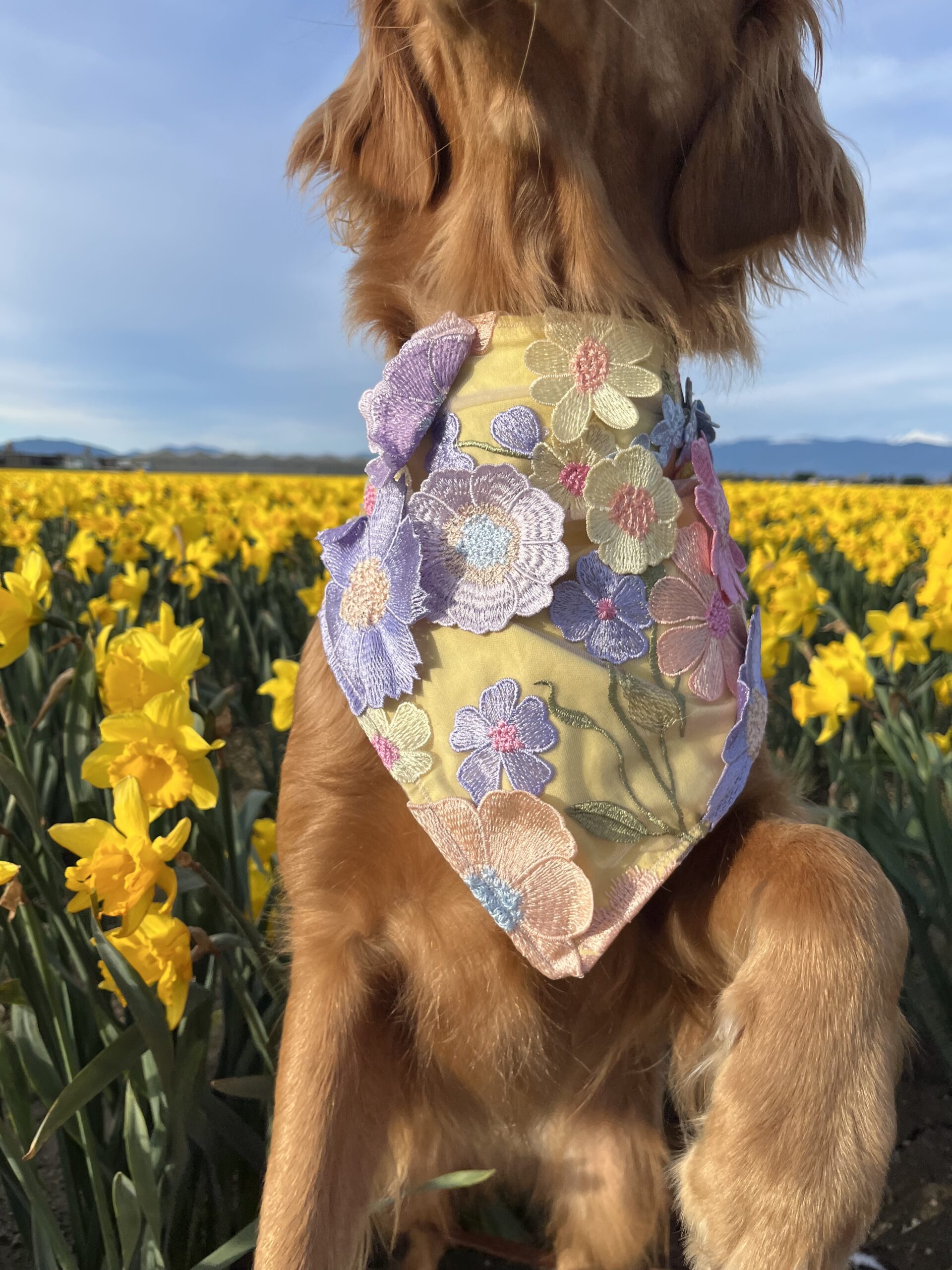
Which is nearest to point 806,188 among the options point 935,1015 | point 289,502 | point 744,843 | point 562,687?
point 562,687

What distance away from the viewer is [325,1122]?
3.86 feet

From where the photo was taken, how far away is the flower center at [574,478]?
1.30 metres

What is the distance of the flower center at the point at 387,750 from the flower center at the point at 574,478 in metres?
0.43

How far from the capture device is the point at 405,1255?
1665 millimetres

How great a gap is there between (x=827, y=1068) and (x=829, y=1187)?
12 centimetres

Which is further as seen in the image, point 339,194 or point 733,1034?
point 339,194

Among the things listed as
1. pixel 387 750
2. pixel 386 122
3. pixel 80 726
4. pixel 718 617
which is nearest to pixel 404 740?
pixel 387 750

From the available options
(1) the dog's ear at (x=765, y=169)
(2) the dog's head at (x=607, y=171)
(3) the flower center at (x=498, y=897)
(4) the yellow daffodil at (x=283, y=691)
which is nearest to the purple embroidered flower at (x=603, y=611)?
(3) the flower center at (x=498, y=897)

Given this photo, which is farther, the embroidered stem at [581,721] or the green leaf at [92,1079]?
the embroidered stem at [581,721]

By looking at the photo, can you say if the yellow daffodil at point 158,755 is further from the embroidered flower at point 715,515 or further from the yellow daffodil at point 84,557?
the yellow daffodil at point 84,557

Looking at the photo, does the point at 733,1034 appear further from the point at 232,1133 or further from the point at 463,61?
the point at 463,61

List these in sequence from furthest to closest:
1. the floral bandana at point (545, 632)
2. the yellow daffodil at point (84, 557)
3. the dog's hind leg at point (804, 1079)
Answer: the yellow daffodil at point (84, 557), the floral bandana at point (545, 632), the dog's hind leg at point (804, 1079)

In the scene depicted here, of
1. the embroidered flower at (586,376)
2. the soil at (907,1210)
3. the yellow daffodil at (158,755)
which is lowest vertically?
the soil at (907,1210)

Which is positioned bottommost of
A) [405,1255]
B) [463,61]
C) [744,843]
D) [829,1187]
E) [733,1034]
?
[405,1255]
